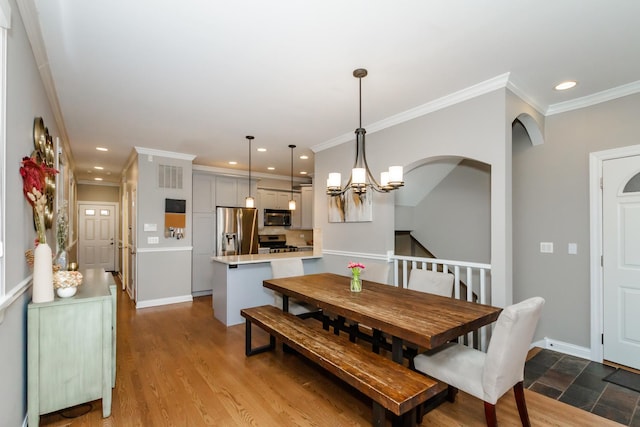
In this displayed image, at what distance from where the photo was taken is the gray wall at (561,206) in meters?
3.00

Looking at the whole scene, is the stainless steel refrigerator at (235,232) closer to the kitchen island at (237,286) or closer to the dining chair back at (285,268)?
the kitchen island at (237,286)

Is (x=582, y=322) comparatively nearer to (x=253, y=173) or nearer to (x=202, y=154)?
(x=202, y=154)

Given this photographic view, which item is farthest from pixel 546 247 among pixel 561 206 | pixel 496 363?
pixel 496 363

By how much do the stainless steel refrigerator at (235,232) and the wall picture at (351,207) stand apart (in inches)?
97.3

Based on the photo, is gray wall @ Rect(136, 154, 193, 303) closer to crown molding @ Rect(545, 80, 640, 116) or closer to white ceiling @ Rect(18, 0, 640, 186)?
white ceiling @ Rect(18, 0, 640, 186)

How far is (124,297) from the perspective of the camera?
5.71 meters

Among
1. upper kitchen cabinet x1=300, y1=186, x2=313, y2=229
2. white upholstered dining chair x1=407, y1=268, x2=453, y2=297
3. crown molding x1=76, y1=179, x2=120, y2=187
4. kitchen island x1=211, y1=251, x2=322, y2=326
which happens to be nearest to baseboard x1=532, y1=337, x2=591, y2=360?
white upholstered dining chair x1=407, y1=268, x2=453, y2=297

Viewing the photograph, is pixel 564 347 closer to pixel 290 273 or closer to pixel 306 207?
pixel 290 273

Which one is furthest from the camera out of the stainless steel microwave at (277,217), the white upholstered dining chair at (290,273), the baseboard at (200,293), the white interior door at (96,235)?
the white interior door at (96,235)

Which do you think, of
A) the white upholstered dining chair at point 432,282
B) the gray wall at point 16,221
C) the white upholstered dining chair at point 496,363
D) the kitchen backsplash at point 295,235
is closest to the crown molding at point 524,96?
the white upholstered dining chair at point 432,282

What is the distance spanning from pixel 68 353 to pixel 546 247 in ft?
14.4

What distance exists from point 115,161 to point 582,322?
7571 mm

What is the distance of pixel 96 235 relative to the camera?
8430 mm

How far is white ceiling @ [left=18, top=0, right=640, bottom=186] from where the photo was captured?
1833 mm
